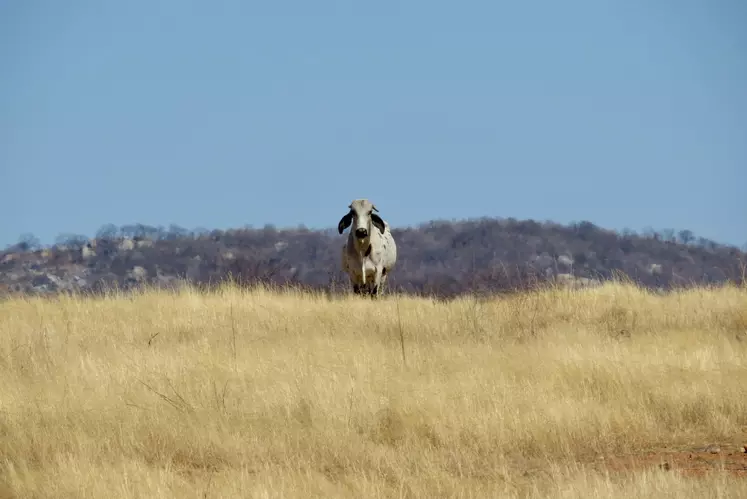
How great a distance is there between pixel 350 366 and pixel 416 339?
2376mm

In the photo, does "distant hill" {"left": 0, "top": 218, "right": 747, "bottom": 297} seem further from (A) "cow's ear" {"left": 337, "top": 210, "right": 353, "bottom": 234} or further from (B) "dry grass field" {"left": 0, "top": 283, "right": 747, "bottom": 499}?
(B) "dry grass field" {"left": 0, "top": 283, "right": 747, "bottom": 499}

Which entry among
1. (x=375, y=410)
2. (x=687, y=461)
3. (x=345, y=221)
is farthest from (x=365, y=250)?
(x=687, y=461)

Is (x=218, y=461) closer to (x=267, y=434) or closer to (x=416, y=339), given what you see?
(x=267, y=434)

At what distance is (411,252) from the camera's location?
273 feet

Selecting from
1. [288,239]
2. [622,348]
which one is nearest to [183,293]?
[622,348]

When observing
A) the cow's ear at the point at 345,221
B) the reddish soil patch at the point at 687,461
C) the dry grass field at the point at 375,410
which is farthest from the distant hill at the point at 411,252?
the reddish soil patch at the point at 687,461

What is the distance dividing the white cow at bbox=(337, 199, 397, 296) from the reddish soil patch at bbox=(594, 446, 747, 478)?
496 inches

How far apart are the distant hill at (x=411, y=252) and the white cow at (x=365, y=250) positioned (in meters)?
37.2

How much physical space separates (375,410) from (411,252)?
240ft

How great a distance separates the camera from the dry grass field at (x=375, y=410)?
827 centimetres

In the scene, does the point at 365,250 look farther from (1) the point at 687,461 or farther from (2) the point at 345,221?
(1) the point at 687,461

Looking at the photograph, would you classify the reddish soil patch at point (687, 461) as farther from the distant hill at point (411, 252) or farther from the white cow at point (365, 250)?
the distant hill at point (411, 252)

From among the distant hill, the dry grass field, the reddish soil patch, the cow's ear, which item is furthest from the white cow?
the distant hill

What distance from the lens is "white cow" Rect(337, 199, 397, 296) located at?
22.0 metres
